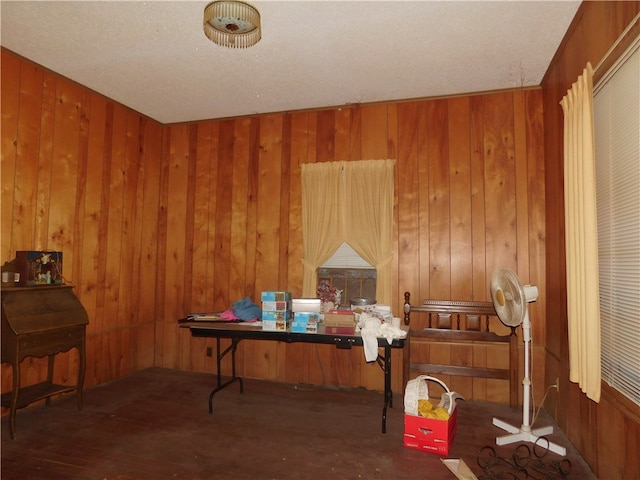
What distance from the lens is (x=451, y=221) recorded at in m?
4.13

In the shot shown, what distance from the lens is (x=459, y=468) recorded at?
8.57 ft

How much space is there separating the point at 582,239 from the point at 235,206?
11.7 feet

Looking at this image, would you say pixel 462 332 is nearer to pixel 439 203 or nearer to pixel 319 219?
pixel 439 203

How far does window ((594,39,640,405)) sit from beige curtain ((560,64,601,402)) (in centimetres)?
11

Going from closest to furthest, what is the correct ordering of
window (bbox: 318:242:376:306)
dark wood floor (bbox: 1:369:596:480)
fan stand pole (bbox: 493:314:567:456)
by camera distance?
1. dark wood floor (bbox: 1:369:596:480)
2. fan stand pole (bbox: 493:314:567:456)
3. window (bbox: 318:242:376:306)

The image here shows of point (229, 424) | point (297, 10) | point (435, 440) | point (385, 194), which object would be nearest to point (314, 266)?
point (385, 194)

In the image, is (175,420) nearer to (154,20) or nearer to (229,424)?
(229,424)

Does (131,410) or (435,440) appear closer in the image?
(435,440)

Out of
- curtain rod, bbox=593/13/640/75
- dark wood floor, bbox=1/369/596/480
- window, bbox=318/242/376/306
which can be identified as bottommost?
dark wood floor, bbox=1/369/596/480

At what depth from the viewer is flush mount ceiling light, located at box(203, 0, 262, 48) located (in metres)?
2.50

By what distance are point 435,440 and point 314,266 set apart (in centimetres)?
214

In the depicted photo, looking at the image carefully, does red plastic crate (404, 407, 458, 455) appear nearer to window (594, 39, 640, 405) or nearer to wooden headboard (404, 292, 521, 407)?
wooden headboard (404, 292, 521, 407)

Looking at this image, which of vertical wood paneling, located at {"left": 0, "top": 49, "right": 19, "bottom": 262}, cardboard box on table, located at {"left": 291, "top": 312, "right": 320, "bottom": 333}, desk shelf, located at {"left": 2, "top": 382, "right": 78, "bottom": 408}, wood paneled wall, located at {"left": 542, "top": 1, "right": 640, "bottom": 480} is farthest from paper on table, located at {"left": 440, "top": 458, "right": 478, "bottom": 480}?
vertical wood paneling, located at {"left": 0, "top": 49, "right": 19, "bottom": 262}

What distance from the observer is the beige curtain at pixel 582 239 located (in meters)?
2.35
